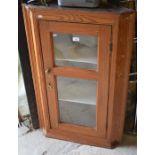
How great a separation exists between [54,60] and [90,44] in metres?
0.28

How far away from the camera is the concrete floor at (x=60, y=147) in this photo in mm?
1871

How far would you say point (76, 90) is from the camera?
179cm

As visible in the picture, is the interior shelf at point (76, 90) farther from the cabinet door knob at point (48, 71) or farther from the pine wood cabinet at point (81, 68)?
the cabinet door knob at point (48, 71)

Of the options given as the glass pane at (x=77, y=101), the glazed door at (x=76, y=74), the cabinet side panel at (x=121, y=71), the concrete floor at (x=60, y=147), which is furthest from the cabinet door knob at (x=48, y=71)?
the concrete floor at (x=60, y=147)

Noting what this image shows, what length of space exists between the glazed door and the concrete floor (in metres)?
0.13

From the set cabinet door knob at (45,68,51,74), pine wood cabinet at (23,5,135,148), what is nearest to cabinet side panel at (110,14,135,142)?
pine wood cabinet at (23,5,135,148)

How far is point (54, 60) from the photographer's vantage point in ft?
5.25

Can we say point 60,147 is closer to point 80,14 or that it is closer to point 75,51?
point 75,51

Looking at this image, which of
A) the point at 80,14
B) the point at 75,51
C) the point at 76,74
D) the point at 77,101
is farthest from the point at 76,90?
the point at 80,14

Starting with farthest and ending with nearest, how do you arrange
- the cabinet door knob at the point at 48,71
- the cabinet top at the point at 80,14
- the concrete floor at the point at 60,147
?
the concrete floor at the point at 60,147, the cabinet door knob at the point at 48,71, the cabinet top at the point at 80,14
